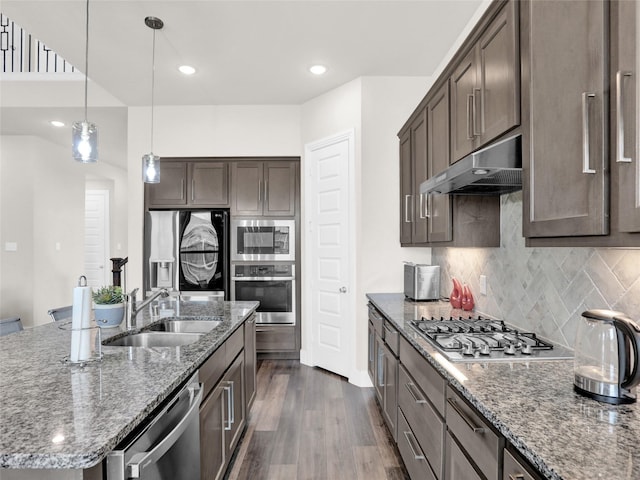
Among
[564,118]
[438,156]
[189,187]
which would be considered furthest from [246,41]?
[564,118]

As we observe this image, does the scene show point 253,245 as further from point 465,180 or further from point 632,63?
point 632,63

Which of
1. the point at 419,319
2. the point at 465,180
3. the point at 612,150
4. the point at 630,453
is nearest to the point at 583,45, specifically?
the point at 612,150

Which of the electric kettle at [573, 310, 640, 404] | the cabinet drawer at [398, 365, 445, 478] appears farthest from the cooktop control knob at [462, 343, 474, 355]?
the electric kettle at [573, 310, 640, 404]

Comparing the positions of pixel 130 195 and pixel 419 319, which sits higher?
pixel 130 195

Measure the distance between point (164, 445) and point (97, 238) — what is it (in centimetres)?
899

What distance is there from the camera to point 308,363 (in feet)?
14.1

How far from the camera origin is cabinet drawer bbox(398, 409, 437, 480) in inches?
67.4

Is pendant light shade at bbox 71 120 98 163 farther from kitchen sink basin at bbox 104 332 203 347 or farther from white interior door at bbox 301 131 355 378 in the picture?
white interior door at bbox 301 131 355 378

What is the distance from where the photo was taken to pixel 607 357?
42.9 inches

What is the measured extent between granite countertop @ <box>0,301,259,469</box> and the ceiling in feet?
7.60

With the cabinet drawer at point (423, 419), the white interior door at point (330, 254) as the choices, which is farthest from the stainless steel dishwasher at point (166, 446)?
the white interior door at point (330, 254)

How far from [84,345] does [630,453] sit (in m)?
1.71

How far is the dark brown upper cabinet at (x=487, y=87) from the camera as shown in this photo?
4.88 ft

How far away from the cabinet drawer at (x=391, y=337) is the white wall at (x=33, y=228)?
5.43 meters
